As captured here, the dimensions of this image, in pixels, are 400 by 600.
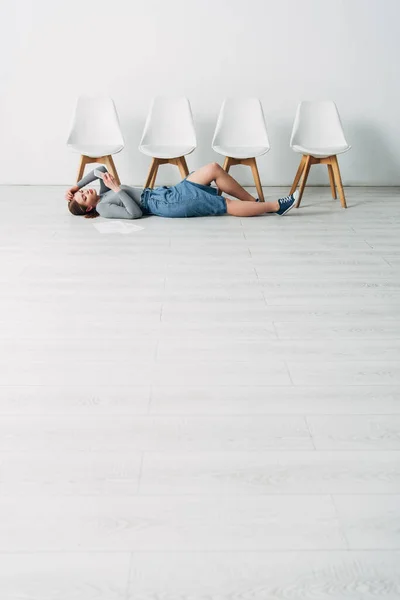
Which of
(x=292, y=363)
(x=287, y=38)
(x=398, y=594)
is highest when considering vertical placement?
(x=287, y=38)

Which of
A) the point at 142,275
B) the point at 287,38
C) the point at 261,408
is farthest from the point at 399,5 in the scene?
the point at 261,408

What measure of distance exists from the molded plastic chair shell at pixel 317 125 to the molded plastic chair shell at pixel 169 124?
85cm

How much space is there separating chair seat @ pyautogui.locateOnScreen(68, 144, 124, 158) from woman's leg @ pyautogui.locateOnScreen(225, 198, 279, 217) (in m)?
1.09

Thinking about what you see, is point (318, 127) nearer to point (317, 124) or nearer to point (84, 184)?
point (317, 124)

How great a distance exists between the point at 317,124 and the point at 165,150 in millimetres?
1240

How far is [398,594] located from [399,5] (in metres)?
5.28

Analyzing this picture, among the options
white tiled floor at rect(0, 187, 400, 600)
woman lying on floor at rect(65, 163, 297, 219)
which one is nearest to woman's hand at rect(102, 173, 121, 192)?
woman lying on floor at rect(65, 163, 297, 219)

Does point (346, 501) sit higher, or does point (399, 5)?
point (399, 5)

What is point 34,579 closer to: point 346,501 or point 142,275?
point 346,501

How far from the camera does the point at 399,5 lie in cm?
543

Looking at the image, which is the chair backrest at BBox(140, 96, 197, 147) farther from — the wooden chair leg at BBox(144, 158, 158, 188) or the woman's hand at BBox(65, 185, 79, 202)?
the woman's hand at BBox(65, 185, 79, 202)

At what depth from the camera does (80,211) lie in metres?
4.47

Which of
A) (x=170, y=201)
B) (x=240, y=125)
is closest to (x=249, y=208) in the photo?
(x=170, y=201)

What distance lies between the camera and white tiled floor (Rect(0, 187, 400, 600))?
1.32 m
